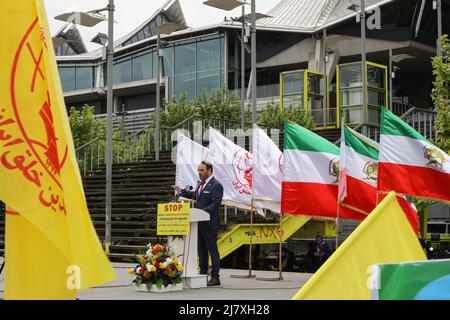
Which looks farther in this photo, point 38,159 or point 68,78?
point 68,78

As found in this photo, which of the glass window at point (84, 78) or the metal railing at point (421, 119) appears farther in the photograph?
the glass window at point (84, 78)

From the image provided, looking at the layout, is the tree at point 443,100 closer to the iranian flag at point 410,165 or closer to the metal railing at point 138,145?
the iranian flag at point 410,165


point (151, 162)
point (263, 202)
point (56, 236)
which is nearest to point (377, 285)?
point (56, 236)

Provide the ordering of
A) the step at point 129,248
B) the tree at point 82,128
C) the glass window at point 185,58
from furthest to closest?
the glass window at point 185,58 → the tree at point 82,128 → the step at point 129,248

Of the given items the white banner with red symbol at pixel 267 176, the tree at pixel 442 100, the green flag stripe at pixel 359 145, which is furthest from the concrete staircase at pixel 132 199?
the green flag stripe at pixel 359 145

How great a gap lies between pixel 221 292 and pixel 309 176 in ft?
12.2

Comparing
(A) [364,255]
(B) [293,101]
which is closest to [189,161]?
(A) [364,255]

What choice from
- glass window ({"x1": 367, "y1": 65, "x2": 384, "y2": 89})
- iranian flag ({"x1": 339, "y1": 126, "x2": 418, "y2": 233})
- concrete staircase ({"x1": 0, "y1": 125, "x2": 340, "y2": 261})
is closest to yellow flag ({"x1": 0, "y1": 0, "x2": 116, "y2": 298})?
iranian flag ({"x1": 339, "y1": 126, "x2": 418, "y2": 233})

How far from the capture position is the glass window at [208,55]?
6438 cm

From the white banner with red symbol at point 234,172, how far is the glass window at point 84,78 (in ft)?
199

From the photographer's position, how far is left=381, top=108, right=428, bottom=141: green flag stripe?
12570 mm

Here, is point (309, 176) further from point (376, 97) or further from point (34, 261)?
point (376, 97)

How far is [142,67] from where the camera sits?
234 ft
